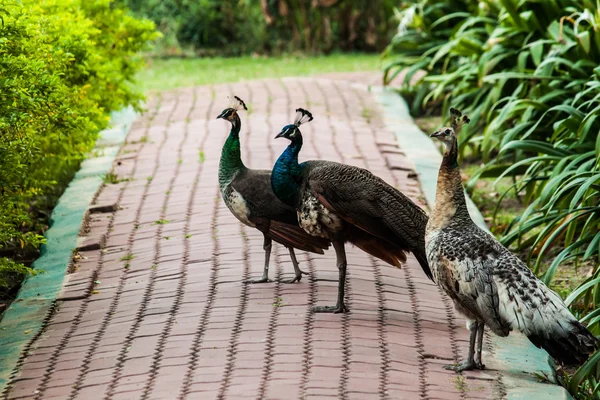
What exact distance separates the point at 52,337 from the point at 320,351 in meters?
1.75

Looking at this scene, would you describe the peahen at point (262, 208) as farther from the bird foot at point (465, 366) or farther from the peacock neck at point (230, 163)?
the bird foot at point (465, 366)

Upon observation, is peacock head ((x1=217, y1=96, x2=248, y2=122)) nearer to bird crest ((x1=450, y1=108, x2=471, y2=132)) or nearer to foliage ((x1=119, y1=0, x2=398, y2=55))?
bird crest ((x1=450, y1=108, x2=471, y2=132))

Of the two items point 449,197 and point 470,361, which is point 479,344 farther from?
point 449,197

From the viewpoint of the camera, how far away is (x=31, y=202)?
10109 mm

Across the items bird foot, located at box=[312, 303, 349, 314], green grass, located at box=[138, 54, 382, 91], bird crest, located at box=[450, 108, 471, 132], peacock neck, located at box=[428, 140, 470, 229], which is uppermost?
bird crest, located at box=[450, 108, 471, 132]

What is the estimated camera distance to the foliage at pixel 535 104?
7.33 metres

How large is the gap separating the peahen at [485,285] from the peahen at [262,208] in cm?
126

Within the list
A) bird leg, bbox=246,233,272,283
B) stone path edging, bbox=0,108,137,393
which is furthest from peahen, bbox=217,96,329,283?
stone path edging, bbox=0,108,137,393

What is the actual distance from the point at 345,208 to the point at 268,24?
15409 mm

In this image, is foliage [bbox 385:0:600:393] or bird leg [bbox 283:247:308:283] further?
foliage [bbox 385:0:600:393]

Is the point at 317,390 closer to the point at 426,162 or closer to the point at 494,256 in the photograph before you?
the point at 494,256

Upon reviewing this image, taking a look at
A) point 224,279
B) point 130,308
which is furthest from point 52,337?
point 224,279

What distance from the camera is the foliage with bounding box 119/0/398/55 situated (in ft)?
68.8

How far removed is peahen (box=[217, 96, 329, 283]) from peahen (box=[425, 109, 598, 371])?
126cm
